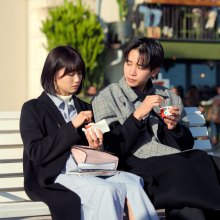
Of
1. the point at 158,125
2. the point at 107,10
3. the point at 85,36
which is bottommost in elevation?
the point at 158,125

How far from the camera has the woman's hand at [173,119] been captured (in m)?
2.53

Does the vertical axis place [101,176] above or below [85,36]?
below

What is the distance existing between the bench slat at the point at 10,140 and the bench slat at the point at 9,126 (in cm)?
4

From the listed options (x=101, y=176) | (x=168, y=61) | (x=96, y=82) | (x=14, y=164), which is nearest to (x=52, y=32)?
(x=96, y=82)

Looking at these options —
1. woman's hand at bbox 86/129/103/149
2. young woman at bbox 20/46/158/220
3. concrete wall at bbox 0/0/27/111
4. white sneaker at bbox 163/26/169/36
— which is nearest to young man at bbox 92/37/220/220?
young woman at bbox 20/46/158/220

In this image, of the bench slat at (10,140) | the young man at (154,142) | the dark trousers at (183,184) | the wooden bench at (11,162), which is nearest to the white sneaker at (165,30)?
the young man at (154,142)

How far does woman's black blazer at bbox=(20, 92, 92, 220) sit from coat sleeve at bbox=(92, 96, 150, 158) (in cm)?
35

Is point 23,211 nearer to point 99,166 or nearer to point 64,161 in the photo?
point 64,161

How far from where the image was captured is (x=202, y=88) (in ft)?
40.3

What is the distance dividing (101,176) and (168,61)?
33.1 feet

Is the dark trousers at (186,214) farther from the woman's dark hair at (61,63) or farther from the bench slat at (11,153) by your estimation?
the bench slat at (11,153)

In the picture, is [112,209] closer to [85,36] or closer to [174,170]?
[174,170]

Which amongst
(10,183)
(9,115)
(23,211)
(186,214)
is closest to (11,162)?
(10,183)

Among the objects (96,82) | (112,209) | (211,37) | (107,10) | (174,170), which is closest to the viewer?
(112,209)
